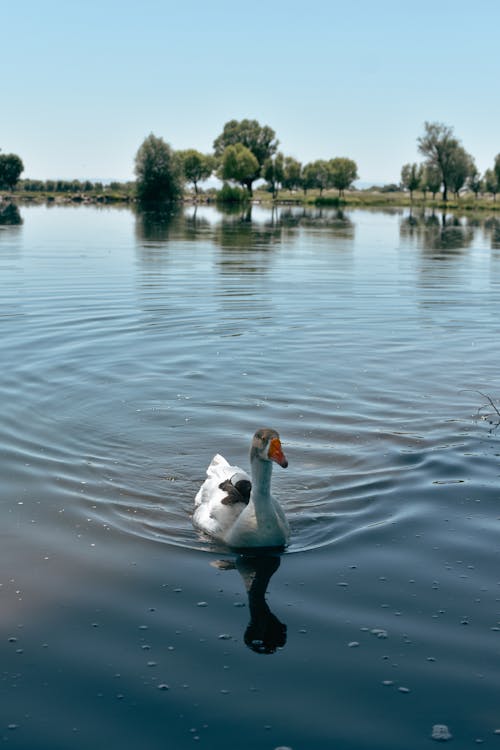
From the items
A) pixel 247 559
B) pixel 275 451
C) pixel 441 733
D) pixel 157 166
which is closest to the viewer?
pixel 441 733

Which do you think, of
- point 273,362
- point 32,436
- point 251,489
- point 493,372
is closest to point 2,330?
point 273,362

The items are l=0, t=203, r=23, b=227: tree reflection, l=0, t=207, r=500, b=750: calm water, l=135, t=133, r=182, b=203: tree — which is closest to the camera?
l=0, t=207, r=500, b=750: calm water

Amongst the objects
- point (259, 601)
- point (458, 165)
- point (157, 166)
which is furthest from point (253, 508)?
point (458, 165)

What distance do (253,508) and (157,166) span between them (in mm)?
156451

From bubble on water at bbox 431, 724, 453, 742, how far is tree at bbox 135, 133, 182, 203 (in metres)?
160

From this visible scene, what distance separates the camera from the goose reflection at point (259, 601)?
7.82 m

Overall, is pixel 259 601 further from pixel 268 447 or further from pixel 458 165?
pixel 458 165

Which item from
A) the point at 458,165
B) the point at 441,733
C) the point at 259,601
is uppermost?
the point at 458,165

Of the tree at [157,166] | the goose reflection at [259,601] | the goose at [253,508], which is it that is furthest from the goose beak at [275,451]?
the tree at [157,166]

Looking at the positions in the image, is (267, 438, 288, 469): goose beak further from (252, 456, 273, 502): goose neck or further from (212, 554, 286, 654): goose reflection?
(212, 554, 286, 654): goose reflection

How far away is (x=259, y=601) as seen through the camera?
859cm

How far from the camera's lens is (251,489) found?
405 inches

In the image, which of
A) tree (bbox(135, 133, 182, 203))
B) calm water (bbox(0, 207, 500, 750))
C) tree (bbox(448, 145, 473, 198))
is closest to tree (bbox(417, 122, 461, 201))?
tree (bbox(448, 145, 473, 198))

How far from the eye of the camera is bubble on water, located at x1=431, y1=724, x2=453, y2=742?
21.3ft
